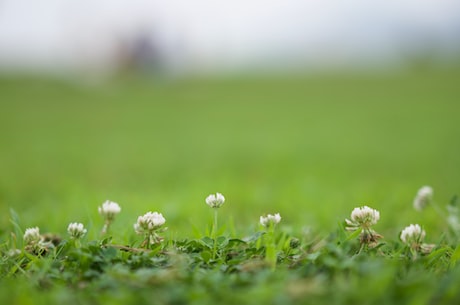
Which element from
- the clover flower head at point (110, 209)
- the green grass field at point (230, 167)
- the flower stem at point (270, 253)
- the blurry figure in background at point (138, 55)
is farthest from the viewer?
the blurry figure in background at point (138, 55)

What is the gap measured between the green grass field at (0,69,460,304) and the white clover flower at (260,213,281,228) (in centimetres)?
19

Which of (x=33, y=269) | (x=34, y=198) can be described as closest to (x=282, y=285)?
(x=33, y=269)

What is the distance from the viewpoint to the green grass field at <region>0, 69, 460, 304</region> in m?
1.38

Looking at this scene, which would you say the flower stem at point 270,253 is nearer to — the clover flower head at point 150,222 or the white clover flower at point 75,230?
the clover flower head at point 150,222

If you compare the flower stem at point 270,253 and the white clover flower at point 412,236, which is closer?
the flower stem at point 270,253

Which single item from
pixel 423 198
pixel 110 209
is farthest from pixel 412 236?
pixel 110 209

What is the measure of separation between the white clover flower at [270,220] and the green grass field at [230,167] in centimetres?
19

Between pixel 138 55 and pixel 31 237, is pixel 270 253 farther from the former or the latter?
pixel 138 55

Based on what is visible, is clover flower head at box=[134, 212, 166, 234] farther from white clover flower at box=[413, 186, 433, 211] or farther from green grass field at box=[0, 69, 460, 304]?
white clover flower at box=[413, 186, 433, 211]

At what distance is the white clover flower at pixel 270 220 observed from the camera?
1.75 m

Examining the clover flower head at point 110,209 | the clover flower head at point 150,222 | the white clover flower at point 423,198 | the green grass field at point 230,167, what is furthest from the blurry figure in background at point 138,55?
the clover flower head at point 150,222

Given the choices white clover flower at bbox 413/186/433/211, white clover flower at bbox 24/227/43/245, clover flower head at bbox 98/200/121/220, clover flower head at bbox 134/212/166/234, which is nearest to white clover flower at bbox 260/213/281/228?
clover flower head at bbox 134/212/166/234

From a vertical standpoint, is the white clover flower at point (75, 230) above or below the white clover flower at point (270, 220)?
below

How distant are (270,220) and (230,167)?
362 cm
